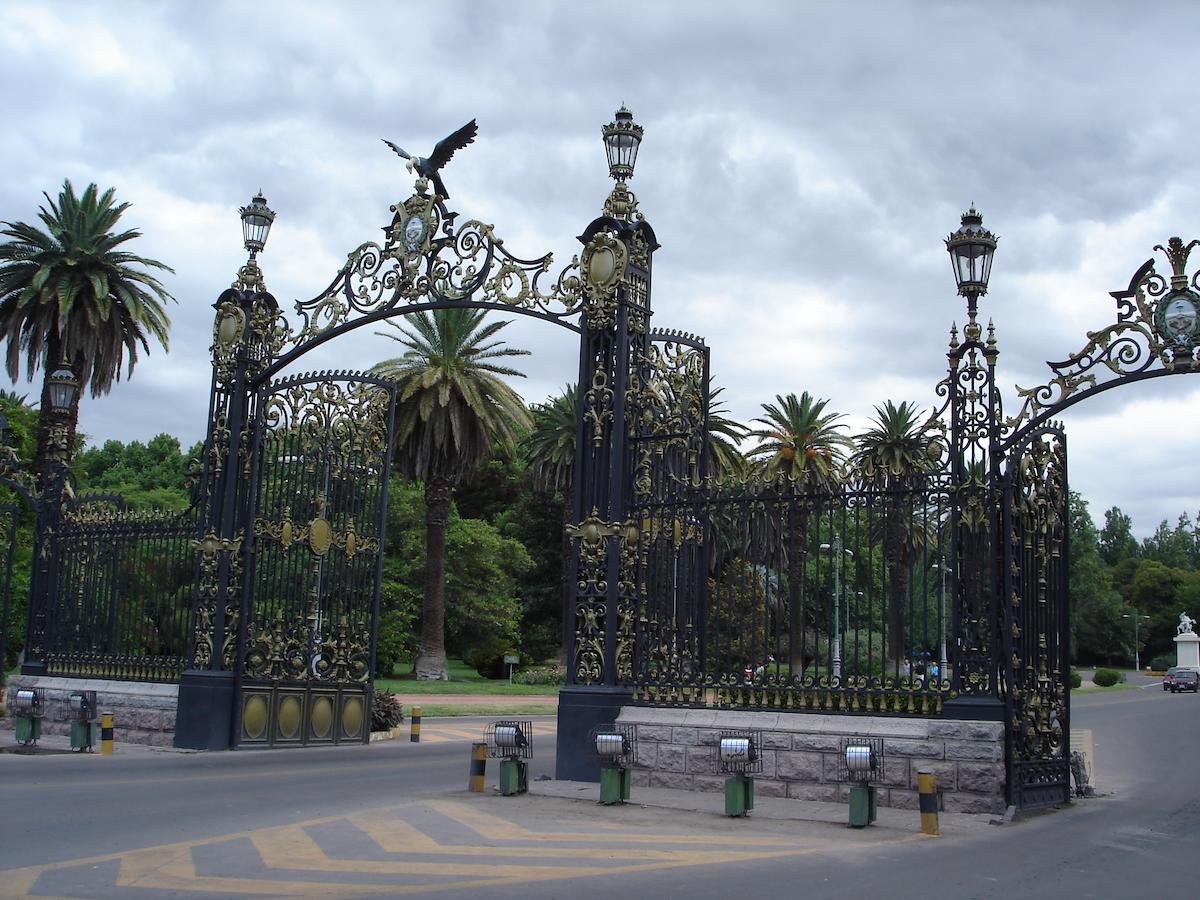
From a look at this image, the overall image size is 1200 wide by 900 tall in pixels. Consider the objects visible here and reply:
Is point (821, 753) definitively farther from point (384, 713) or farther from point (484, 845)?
point (384, 713)

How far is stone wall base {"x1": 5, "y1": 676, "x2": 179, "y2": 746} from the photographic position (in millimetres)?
20375

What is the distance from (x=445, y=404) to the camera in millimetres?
43406

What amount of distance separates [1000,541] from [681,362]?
17.0 ft

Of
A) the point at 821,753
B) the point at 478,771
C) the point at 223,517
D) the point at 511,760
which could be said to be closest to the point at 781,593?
the point at 821,753

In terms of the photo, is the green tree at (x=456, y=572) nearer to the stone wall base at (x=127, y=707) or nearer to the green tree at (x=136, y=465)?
the green tree at (x=136, y=465)

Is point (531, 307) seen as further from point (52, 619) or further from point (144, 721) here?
point (52, 619)

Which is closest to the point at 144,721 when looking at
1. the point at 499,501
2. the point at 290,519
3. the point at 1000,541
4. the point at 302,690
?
the point at 302,690

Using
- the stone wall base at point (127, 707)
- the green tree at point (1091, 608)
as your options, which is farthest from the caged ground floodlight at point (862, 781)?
the green tree at point (1091, 608)

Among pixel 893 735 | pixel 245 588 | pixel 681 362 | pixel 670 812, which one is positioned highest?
pixel 681 362

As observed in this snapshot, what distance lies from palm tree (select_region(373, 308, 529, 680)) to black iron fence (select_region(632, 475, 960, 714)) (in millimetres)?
27925

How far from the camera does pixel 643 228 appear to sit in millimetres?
17234

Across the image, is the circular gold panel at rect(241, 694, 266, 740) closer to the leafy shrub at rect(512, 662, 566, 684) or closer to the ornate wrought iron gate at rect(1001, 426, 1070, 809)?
the ornate wrought iron gate at rect(1001, 426, 1070, 809)

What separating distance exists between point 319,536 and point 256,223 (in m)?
5.46

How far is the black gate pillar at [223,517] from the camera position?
1980 cm
